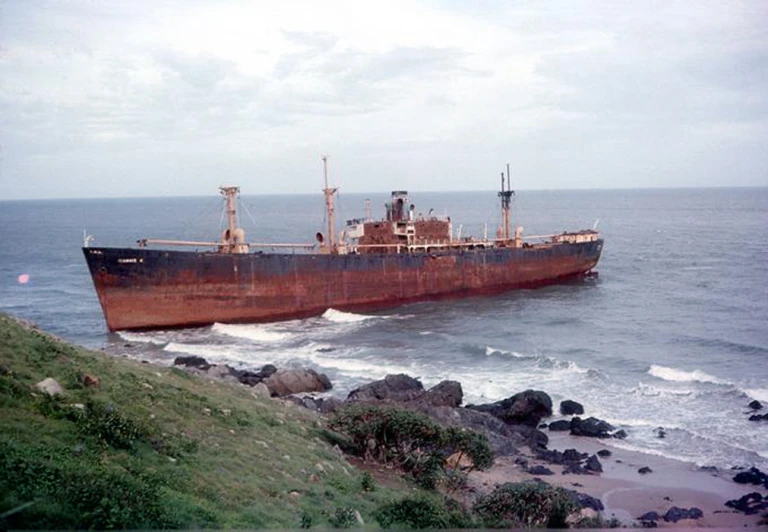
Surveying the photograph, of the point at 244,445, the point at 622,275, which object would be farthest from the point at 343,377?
the point at 622,275

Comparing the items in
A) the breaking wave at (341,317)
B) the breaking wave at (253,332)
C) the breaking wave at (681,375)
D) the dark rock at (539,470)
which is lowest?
the dark rock at (539,470)

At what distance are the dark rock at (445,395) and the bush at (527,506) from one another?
9453 millimetres

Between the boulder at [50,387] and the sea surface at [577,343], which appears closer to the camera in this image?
the boulder at [50,387]

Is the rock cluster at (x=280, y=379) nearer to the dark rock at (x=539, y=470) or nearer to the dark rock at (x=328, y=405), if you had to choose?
the dark rock at (x=328, y=405)

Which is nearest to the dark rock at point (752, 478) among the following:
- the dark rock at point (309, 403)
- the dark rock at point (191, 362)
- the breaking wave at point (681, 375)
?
the breaking wave at point (681, 375)

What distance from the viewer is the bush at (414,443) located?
14.3 m

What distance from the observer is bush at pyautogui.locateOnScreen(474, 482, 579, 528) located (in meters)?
12.3

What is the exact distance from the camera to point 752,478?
17.5 meters

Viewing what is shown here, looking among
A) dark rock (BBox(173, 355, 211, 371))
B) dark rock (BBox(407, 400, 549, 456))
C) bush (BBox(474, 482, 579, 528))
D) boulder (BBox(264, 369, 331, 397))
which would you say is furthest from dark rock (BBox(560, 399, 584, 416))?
dark rock (BBox(173, 355, 211, 371))

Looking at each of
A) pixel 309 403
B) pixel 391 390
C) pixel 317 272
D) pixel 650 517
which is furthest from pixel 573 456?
pixel 317 272

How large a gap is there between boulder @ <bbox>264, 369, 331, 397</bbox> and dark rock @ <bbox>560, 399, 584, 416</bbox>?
29.8 ft

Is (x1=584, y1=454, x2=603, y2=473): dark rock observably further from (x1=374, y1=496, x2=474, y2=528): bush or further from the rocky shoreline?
(x1=374, y1=496, x2=474, y2=528): bush

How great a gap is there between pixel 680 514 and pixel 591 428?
232 inches

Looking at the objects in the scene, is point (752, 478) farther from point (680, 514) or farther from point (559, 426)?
point (559, 426)
